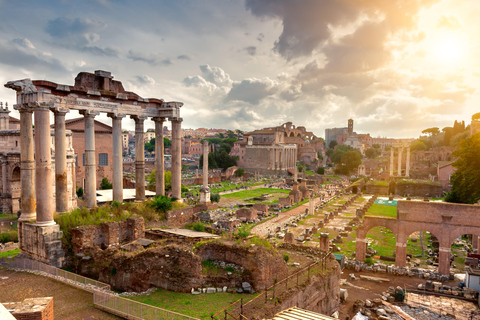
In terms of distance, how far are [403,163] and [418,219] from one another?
71623 mm

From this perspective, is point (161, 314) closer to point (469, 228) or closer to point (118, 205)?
point (118, 205)

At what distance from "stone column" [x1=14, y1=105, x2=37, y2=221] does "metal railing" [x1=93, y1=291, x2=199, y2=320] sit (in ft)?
18.6

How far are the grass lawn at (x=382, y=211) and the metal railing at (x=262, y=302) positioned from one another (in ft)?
86.6

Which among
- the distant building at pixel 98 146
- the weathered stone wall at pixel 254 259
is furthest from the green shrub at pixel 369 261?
the distant building at pixel 98 146

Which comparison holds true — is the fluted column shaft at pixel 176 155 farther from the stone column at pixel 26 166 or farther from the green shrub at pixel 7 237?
the green shrub at pixel 7 237

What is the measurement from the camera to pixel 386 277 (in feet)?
60.5

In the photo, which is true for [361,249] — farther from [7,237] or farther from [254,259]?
[7,237]

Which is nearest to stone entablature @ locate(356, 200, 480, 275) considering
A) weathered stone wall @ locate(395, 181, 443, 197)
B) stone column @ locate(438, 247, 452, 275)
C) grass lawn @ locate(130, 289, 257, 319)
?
stone column @ locate(438, 247, 452, 275)

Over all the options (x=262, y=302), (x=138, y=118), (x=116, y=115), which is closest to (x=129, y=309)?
(x=262, y=302)

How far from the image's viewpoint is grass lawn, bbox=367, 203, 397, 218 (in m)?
35.4

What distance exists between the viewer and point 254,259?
34.0ft

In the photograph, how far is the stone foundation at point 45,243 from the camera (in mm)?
11641

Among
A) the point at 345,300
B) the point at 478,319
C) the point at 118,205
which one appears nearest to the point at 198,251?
the point at 118,205

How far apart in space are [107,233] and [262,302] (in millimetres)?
6624
